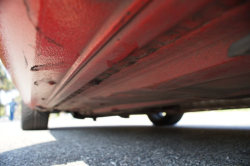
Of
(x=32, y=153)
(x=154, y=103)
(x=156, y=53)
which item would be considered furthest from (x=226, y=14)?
(x=32, y=153)

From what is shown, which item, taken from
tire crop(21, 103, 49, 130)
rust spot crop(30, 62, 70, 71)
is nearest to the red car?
rust spot crop(30, 62, 70, 71)

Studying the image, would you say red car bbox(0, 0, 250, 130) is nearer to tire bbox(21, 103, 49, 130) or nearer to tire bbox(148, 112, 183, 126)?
tire bbox(21, 103, 49, 130)

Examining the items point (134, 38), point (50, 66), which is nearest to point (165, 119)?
point (50, 66)

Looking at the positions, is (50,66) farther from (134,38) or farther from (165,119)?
(165,119)

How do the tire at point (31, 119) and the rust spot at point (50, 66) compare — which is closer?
the rust spot at point (50, 66)

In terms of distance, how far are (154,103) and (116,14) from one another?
36.9 inches

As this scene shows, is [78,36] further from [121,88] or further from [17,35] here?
[121,88]

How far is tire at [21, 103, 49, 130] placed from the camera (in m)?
2.24

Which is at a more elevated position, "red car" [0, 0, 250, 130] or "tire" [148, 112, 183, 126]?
"red car" [0, 0, 250, 130]

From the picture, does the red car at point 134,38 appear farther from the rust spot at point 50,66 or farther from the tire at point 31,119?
the tire at point 31,119

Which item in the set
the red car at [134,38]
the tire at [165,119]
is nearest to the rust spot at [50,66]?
the red car at [134,38]

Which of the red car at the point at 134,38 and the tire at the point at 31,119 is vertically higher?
the red car at the point at 134,38

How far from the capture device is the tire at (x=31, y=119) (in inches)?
88.3

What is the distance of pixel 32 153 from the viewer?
1.08m
